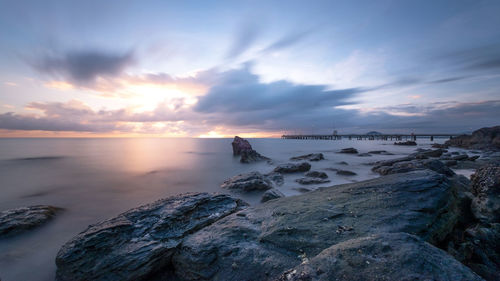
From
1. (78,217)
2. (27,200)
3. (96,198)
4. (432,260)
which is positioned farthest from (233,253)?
(27,200)

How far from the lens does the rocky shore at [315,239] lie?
2486mm

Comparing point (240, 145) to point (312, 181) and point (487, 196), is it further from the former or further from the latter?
point (487, 196)

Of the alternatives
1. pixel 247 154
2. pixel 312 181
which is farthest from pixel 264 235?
pixel 247 154

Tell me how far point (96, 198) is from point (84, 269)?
8.75 meters

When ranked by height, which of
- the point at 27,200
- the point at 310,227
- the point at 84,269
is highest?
the point at 310,227

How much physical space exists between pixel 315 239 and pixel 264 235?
39.1 inches

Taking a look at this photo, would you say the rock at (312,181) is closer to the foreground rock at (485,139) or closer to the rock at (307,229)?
the rock at (307,229)

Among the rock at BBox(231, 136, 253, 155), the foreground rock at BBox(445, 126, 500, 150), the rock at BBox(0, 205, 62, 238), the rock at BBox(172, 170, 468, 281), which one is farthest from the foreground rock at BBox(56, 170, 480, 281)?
the foreground rock at BBox(445, 126, 500, 150)

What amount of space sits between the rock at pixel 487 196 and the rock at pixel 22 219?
530 inches

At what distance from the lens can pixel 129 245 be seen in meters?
4.45

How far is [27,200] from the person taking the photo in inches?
435

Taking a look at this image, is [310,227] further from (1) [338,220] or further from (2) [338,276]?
(2) [338,276]

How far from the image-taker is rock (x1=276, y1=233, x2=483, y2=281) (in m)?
2.08

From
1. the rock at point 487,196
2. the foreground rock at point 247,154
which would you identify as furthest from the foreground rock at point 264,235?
the foreground rock at point 247,154
